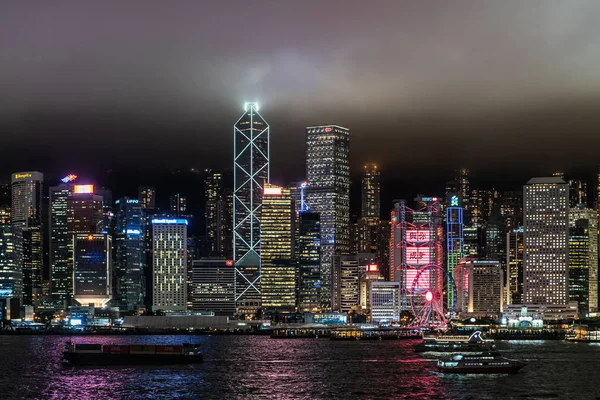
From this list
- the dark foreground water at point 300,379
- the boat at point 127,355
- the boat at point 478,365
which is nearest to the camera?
the dark foreground water at point 300,379

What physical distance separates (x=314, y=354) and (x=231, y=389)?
48914mm

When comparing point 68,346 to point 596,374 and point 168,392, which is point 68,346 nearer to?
point 168,392

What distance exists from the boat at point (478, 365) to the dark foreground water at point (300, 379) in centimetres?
137

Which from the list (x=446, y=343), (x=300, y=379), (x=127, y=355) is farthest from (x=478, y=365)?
(x=127, y=355)

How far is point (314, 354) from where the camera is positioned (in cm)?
13800

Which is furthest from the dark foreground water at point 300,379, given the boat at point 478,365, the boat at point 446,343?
the boat at point 446,343

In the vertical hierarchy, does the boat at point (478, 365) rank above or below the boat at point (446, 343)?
above

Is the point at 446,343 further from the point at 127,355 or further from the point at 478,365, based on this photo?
the point at 127,355

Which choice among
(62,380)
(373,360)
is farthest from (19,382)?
(373,360)

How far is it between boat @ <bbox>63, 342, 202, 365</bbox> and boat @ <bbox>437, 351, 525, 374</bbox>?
30.7 metres

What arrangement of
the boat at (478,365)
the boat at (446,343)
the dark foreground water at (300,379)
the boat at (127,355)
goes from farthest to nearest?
the boat at (446,343) < the boat at (127,355) < the boat at (478,365) < the dark foreground water at (300,379)

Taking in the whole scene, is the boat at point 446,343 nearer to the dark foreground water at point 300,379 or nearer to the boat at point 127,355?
the dark foreground water at point 300,379

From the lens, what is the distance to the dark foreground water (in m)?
86.9

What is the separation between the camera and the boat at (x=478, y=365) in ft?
338
